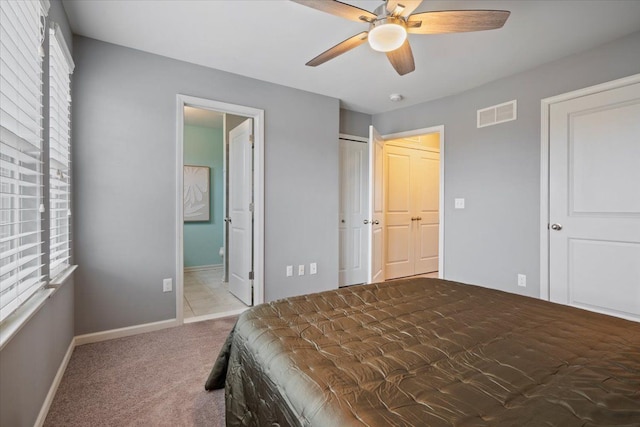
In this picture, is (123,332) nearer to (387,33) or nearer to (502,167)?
(387,33)

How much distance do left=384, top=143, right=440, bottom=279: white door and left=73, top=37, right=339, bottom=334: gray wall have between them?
196cm

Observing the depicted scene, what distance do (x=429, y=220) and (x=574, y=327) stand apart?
12.9ft

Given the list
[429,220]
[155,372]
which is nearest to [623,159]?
[429,220]

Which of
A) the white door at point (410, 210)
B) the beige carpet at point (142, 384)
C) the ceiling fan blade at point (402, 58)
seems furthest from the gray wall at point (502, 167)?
the beige carpet at point (142, 384)

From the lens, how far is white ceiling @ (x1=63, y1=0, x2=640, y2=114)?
2064mm

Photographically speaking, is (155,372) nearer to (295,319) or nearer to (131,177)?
(295,319)

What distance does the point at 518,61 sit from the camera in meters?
2.82

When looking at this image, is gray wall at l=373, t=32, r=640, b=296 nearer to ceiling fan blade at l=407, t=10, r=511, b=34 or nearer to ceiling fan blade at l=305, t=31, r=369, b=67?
ceiling fan blade at l=407, t=10, r=511, b=34

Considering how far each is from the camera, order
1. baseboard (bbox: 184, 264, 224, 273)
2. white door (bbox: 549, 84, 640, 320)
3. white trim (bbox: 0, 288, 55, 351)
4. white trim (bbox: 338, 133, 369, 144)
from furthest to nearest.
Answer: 1. baseboard (bbox: 184, 264, 224, 273)
2. white trim (bbox: 338, 133, 369, 144)
3. white door (bbox: 549, 84, 640, 320)
4. white trim (bbox: 0, 288, 55, 351)

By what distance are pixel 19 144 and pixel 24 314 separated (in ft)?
2.42

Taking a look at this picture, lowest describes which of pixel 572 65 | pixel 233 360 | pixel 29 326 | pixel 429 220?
pixel 233 360

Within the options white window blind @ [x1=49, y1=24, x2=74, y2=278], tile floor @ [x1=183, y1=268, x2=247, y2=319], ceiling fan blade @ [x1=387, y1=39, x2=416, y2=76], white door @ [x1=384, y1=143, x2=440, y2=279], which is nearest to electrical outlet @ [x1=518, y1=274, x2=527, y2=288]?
white door @ [x1=384, y1=143, x2=440, y2=279]

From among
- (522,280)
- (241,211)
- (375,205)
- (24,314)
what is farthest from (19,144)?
(522,280)

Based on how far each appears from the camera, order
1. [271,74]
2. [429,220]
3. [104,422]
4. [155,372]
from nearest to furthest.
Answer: [104,422]
[155,372]
[271,74]
[429,220]
